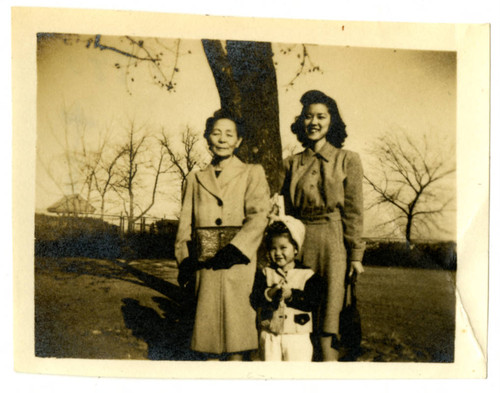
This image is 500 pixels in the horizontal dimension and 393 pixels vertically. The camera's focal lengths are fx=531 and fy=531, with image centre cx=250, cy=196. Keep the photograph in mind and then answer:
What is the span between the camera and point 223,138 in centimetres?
204

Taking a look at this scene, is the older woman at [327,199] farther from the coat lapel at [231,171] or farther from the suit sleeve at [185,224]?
the suit sleeve at [185,224]

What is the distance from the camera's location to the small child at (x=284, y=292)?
2.03 metres

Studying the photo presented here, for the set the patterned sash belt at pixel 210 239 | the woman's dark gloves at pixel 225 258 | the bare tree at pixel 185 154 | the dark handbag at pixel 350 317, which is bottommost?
the dark handbag at pixel 350 317

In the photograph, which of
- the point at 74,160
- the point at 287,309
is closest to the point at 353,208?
the point at 287,309

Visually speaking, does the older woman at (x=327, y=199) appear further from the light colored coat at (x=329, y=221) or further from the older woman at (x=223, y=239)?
the older woman at (x=223, y=239)

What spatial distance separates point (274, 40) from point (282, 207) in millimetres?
645

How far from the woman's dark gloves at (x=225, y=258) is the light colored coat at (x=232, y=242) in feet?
0.05

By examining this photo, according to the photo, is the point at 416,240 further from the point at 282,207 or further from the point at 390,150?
the point at 282,207

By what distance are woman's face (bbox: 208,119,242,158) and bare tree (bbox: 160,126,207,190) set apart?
55mm

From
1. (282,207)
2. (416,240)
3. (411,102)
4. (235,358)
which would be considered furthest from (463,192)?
(235,358)

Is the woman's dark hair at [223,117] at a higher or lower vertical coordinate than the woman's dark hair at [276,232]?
higher

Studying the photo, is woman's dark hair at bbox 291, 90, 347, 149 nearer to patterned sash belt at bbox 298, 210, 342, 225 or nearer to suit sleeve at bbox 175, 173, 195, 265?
patterned sash belt at bbox 298, 210, 342, 225

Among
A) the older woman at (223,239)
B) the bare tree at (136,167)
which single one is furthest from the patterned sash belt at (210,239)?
the bare tree at (136,167)

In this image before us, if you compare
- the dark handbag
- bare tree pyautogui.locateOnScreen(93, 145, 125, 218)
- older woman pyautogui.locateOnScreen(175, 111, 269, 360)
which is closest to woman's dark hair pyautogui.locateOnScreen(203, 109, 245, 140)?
older woman pyautogui.locateOnScreen(175, 111, 269, 360)
